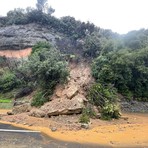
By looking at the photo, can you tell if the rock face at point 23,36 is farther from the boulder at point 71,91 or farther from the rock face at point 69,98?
the boulder at point 71,91

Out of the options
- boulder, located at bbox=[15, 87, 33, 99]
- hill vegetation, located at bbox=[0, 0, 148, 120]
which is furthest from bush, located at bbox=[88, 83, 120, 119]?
boulder, located at bbox=[15, 87, 33, 99]

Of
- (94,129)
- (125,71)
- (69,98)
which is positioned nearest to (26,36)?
(125,71)

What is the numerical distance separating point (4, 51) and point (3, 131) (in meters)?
26.2

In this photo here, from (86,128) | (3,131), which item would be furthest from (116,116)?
(3,131)

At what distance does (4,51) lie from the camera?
133 ft

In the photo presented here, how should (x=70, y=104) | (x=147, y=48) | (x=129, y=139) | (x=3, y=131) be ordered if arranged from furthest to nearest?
(x=147, y=48) → (x=70, y=104) → (x=3, y=131) → (x=129, y=139)

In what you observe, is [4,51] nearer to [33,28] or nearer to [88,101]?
[33,28]

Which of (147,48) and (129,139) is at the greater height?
(147,48)

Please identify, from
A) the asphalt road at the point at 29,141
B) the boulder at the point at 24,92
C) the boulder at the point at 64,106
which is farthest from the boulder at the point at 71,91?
the boulder at the point at 24,92

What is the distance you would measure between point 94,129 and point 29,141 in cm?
411

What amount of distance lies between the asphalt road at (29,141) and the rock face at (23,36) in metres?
26.3

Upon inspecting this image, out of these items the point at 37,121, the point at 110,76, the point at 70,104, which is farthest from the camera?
the point at 110,76

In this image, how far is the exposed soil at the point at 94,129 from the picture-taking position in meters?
14.2

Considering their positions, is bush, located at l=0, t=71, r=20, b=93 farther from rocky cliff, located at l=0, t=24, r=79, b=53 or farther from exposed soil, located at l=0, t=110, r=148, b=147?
rocky cliff, located at l=0, t=24, r=79, b=53
